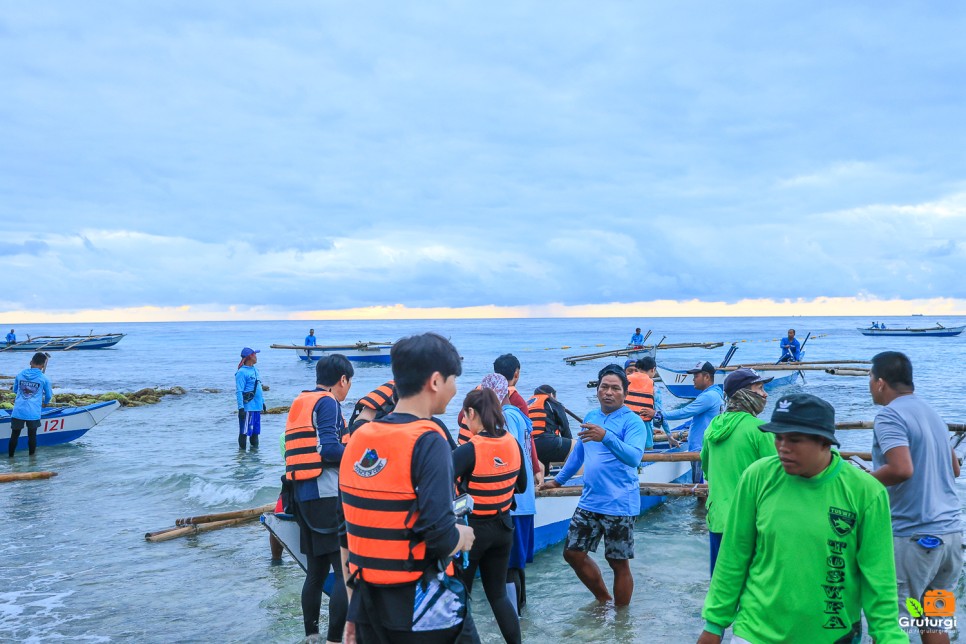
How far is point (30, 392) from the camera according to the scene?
46.0 ft

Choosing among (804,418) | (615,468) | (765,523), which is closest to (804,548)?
(765,523)

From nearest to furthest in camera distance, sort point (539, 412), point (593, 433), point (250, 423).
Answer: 1. point (593, 433)
2. point (539, 412)
3. point (250, 423)

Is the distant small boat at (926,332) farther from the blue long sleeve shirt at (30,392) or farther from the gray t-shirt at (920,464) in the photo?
the gray t-shirt at (920,464)

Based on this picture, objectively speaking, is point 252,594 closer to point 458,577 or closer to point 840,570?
point 458,577

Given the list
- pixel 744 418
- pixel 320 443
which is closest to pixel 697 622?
pixel 744 418

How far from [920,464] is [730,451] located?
111cm

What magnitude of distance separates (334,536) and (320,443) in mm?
691

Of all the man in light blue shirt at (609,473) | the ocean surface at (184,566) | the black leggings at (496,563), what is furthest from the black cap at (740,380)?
the ocean surface at (184,566)

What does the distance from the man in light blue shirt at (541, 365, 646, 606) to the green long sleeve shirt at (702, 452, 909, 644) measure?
2564 millimetres

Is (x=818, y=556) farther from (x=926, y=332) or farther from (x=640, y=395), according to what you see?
(x=926, y=332)

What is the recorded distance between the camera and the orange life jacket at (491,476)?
4.78 metres

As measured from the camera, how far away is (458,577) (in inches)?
125

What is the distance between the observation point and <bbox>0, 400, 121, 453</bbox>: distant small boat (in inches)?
625

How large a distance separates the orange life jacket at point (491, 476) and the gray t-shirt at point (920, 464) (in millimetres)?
2286
